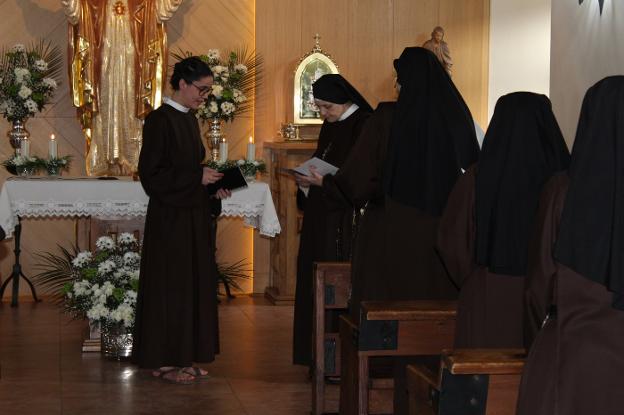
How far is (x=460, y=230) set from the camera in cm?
411

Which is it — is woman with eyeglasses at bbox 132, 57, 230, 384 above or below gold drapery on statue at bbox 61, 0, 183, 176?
below

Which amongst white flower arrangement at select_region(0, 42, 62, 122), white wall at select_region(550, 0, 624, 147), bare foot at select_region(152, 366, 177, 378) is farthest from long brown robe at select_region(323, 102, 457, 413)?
white flower arrangement at select_region(0, 42, 62, 122)

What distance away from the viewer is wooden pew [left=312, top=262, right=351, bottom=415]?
5707 mm

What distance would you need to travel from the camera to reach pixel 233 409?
20.0ft

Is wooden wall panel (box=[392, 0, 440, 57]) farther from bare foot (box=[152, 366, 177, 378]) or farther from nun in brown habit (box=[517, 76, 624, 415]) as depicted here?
nun in brown habit (box=[517, 76, 624, 415])

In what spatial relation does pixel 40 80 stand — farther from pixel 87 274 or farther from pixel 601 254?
pixel 601 254

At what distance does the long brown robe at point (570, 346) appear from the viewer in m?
3.00

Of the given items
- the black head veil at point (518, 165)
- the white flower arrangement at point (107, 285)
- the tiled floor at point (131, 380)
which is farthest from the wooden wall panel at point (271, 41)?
the black head veil at point (518, 165)

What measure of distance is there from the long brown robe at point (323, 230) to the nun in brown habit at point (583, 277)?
3.33 m

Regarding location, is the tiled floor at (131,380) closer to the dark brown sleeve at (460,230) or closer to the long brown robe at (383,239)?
the long brown robe at (383,239)

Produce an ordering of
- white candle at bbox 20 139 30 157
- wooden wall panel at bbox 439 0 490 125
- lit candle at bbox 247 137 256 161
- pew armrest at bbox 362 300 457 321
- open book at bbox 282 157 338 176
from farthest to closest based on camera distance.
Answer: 1. wooden wall panel at bbox 439 0 490 125
2. white candle at bbox 20 139 30 157
3. lit candle at bbox 247 137 256 161
4. open book at bbox 282 157 338 176
5. pew armrest at bbox 362 300 457 321

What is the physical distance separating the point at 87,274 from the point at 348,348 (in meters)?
3.11

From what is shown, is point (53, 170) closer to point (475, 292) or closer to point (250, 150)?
point (250, 150)

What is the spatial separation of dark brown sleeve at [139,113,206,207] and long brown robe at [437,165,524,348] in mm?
2708
